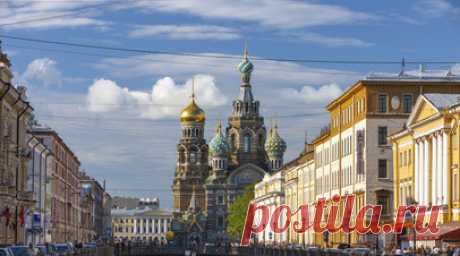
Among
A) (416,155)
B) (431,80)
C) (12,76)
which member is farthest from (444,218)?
(12,76)

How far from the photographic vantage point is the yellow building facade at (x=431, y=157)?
3044 inches

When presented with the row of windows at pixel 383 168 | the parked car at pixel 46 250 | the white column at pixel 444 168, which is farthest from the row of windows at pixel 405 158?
the parked car at pixel 46 250

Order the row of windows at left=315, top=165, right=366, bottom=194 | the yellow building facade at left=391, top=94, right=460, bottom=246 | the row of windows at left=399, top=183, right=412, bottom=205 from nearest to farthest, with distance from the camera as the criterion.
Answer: the yellow building facade at left=391, top=94, right=460, bottom=246
the row of windows at left=399, top=183, right=412, bottom=205
the row of windows at left=315, top=165, right=366, bottom=194

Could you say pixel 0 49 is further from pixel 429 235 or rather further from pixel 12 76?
pixel 429 235

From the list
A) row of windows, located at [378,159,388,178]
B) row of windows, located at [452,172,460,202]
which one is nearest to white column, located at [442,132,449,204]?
row of windows, located at [452,172,460,202]

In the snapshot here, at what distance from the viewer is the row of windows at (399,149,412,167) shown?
90.2m

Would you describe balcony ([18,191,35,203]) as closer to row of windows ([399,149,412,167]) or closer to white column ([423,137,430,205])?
white column ([423,137,430,205])

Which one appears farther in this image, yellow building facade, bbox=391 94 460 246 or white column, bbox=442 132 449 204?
white column, bbox=442 132 449 204

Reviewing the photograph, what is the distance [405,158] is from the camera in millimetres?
91688

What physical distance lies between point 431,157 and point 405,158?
8.71 metres

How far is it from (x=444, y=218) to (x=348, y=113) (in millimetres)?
32371

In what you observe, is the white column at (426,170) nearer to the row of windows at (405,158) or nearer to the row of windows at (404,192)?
the row of windows at (404,192)

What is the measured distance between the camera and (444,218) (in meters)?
78.8

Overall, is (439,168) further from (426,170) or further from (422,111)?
(422,111)
